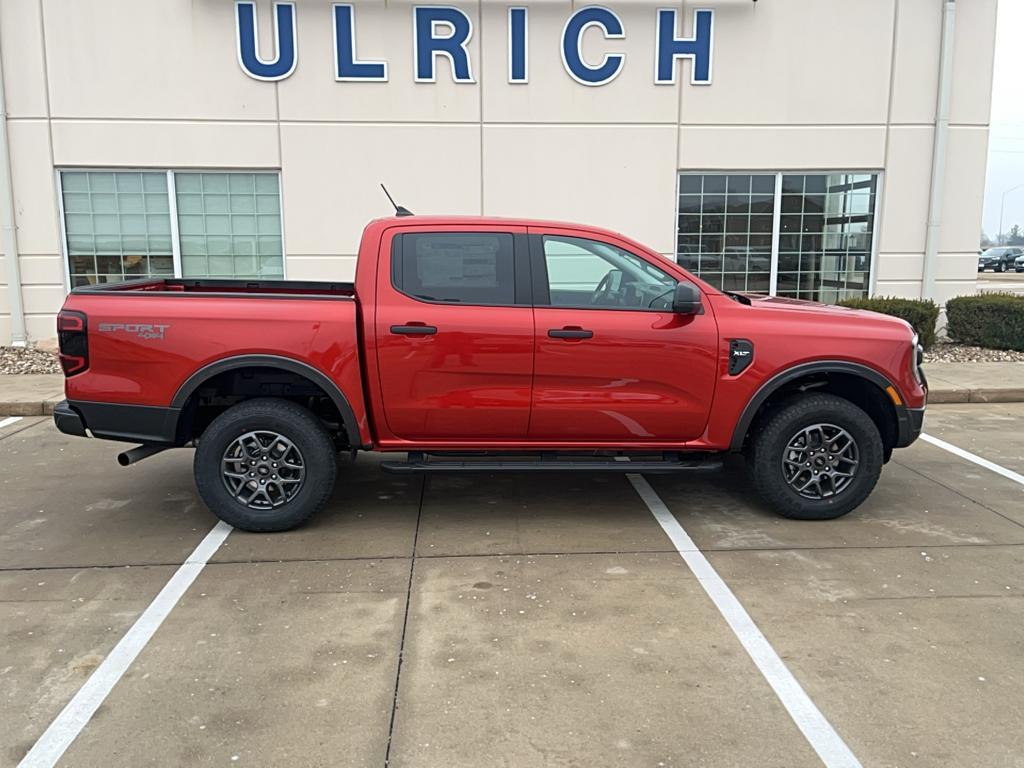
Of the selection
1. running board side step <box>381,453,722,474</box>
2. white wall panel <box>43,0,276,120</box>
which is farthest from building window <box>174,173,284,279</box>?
running board side step <box>381,453,722,474</box>

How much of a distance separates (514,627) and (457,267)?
225cm

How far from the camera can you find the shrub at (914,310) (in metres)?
10.7

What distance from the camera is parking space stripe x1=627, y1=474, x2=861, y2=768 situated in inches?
116

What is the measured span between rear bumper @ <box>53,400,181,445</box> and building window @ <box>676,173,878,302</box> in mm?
8298

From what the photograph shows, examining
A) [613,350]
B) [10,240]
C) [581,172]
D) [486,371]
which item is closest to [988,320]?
[581,172]

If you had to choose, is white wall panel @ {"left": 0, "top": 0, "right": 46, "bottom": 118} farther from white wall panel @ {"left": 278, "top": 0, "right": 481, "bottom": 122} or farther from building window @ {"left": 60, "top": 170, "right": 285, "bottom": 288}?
white wall panel @ {"left": 278, "top": 0, "right": 481, "bottom": 122}

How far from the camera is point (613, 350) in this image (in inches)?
193

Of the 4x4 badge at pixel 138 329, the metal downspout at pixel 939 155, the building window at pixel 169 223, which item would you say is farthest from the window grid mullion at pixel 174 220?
the metal downspout at pixel 939 155

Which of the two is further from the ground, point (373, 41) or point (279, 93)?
point (373, 41)

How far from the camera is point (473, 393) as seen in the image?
4.95m

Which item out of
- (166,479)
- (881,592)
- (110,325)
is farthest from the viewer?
(166,479)

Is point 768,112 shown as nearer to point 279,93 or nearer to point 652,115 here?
point 652,115

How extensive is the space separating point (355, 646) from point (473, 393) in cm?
178

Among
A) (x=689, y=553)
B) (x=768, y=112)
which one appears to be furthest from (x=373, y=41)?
(x=689, y=553)
